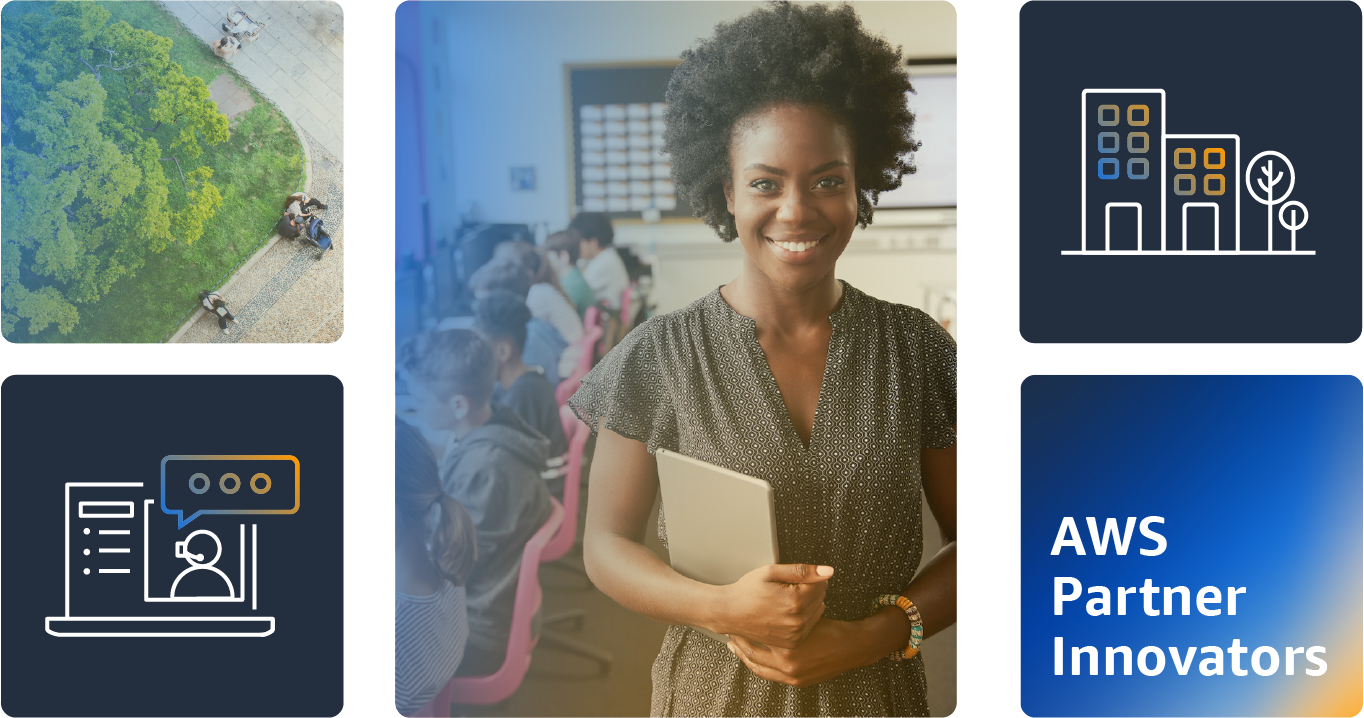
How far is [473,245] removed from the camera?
184cm

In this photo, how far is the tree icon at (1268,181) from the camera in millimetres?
1939

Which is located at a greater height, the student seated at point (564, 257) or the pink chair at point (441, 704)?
the student seated at point (564, 257)

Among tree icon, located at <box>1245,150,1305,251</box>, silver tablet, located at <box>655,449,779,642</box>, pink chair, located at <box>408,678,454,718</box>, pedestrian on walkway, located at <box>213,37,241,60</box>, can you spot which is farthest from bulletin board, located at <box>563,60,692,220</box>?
tree icon, located at <box>1245,150,1305,251</box>

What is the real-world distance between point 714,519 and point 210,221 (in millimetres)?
1153

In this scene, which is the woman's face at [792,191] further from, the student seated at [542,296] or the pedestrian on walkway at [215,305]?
the pedestrian on walkway at [215,305]

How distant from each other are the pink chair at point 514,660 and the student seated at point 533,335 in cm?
34

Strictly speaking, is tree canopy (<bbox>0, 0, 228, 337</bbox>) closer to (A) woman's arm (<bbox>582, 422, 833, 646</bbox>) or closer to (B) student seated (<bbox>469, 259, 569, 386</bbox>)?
(B) student seated (<bbox>469, 259, 569, 386</bbox>)

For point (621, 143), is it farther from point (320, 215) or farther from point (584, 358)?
point (320, 215)

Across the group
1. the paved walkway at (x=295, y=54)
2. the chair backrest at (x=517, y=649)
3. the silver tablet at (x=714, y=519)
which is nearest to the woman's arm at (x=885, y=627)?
the silver tablet at (x=714, y=519)

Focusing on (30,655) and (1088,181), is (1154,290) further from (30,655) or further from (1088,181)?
(30,655)

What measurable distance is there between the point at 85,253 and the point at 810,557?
1524mm

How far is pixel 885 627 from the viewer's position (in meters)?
1.81

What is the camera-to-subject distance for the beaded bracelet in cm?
182

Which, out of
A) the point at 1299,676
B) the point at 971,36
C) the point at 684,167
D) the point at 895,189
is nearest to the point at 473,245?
the point at 684,167
